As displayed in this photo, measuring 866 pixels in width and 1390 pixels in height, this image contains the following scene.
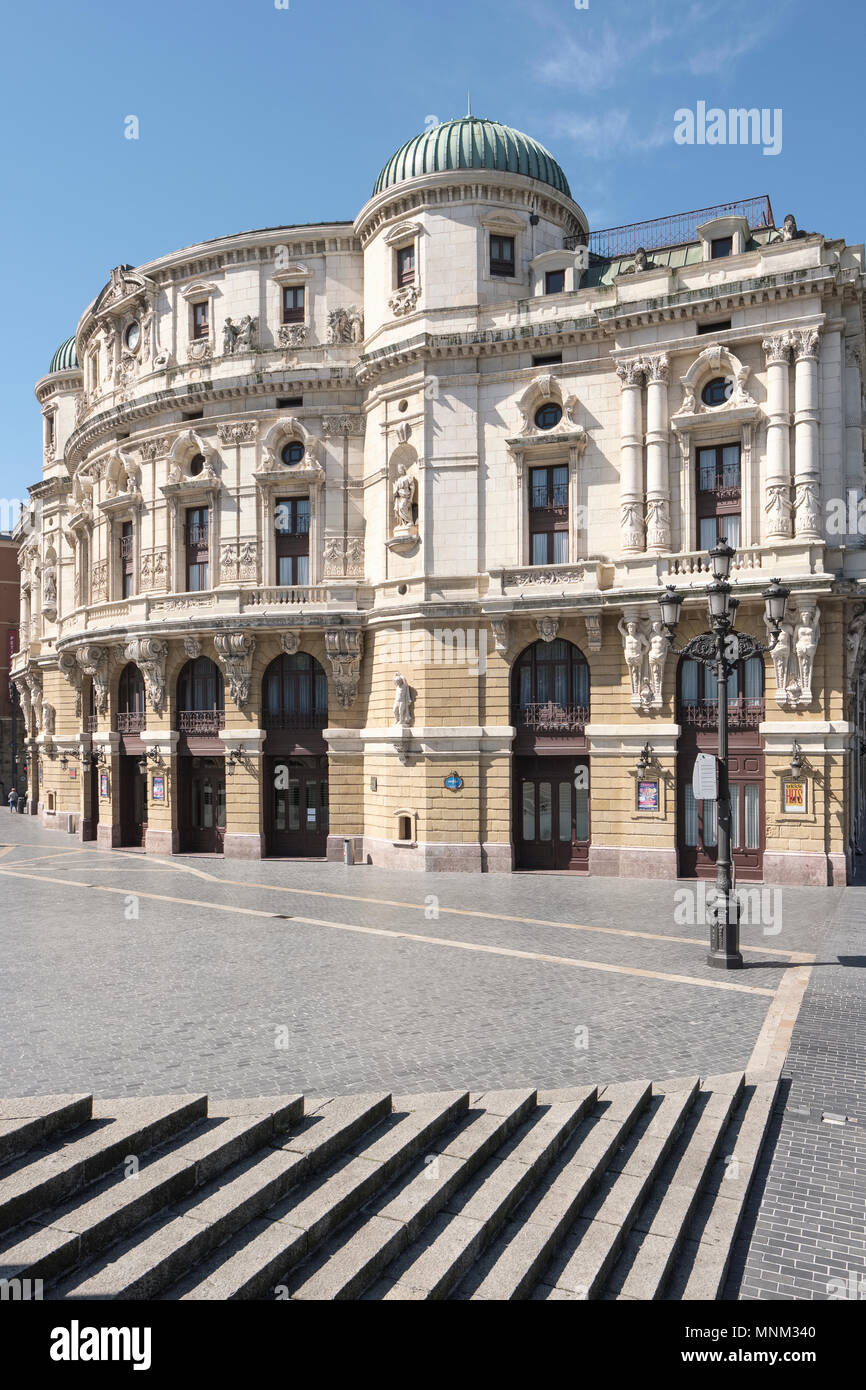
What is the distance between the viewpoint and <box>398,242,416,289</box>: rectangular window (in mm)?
29078

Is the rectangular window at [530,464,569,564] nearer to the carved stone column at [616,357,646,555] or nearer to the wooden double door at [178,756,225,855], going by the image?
the carved stone column at [616,357,646,555]

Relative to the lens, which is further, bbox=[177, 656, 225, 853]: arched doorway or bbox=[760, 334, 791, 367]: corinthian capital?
bbox=[177, 656, 225, 853]: arched doorway

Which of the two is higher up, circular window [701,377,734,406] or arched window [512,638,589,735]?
circular window [701,377,734,406]

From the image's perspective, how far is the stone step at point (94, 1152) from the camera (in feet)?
21.6

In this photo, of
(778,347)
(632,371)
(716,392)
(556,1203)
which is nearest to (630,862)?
(716,392)

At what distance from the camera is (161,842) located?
33.4 m

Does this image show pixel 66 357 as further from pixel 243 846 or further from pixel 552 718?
pixel 552 718

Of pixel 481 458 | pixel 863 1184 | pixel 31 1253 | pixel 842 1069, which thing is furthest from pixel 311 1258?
pixel 481 458

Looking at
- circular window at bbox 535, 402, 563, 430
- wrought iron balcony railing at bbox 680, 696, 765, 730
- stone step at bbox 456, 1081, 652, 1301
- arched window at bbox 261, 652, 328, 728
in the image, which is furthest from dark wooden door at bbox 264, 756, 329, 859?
stone step at bbox 456, 1081, 652, 1301

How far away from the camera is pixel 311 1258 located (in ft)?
22.7

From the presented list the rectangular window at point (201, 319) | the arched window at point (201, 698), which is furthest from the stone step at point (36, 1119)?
the rectangular window at point (201, 319)

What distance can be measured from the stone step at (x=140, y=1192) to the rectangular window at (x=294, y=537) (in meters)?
24.3

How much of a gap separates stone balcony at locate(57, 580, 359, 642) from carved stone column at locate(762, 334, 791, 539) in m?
13.2

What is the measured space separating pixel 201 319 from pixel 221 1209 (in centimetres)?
3224
